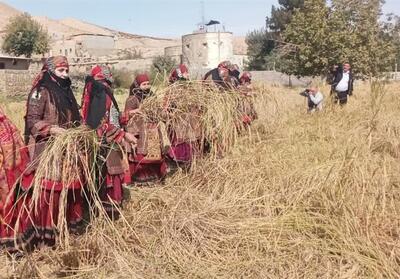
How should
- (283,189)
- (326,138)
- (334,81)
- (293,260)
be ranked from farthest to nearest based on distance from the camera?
(334,81)
(326,138)
(283,189)
(293,260)

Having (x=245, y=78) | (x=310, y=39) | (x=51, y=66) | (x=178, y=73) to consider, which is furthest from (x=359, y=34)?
(x=51, y=66)

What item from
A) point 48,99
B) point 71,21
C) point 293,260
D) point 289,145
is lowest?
point 293,260

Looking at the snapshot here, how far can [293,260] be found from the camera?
292 centimetres

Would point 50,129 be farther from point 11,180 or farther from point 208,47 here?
point 208,47

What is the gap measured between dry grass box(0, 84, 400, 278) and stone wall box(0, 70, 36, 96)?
62.8ft

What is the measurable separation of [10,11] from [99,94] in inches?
3794

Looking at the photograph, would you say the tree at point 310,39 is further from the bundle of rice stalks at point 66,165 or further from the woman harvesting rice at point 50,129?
the bundle of rice stalks at point 66,165

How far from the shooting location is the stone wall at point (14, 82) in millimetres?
21703

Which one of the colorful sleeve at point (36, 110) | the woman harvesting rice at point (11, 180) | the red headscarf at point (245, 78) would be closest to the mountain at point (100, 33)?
the red headscarf at point (245, 78)

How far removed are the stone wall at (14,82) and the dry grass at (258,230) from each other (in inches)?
753

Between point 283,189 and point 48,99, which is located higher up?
point 48,99

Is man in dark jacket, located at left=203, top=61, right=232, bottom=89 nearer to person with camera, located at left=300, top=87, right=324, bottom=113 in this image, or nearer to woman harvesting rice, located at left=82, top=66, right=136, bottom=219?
woman harvesting rice, located at left=82, top=66, right=136, bottom=219

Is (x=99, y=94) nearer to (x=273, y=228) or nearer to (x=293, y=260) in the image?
(x=273, y=228)

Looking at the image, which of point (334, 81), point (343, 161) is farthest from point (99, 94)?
point (334, 81)
